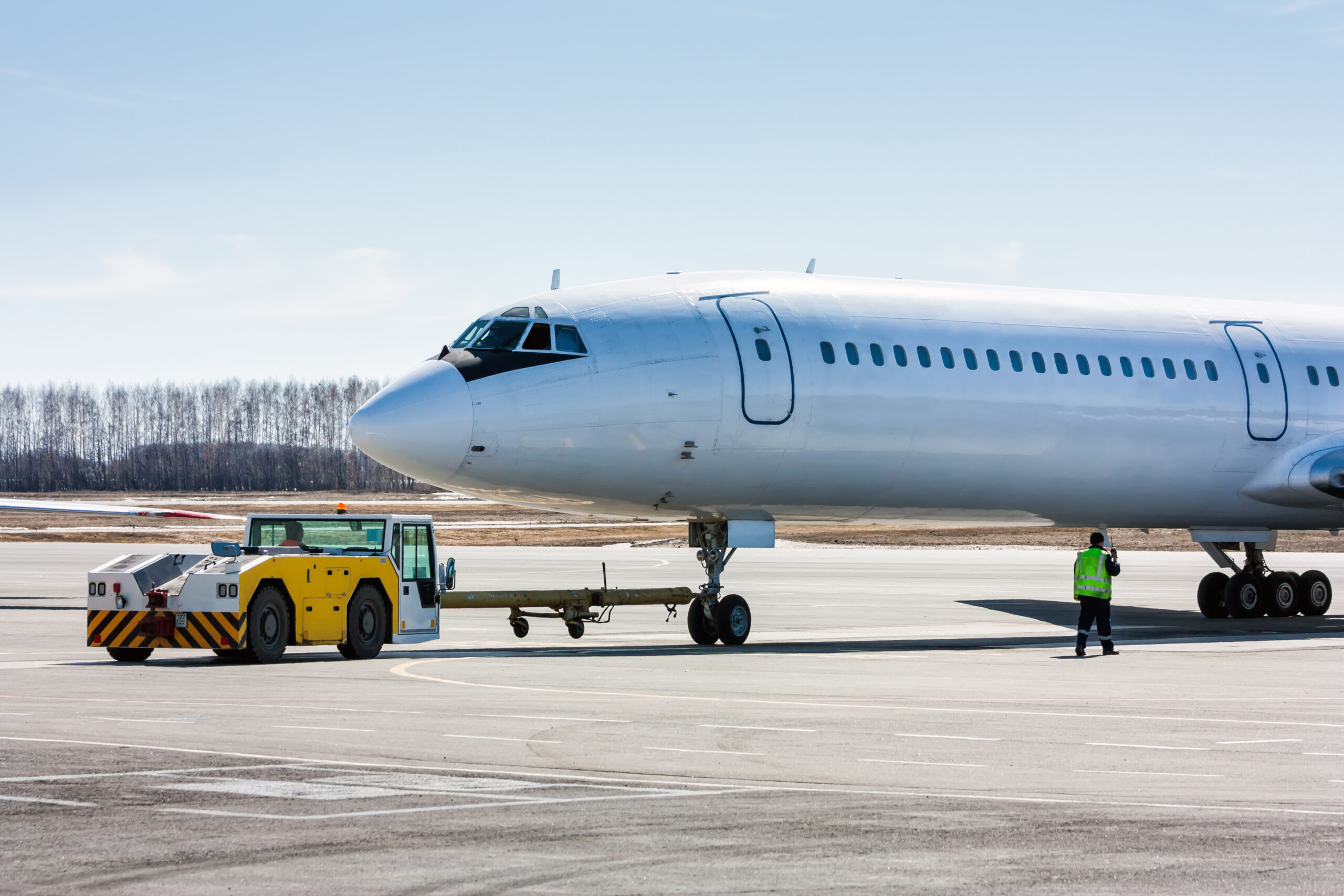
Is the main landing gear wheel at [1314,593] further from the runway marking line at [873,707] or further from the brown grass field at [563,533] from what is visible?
the brown grass field at [563,533]

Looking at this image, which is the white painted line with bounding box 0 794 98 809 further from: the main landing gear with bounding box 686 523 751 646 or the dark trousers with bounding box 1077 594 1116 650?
the dark trousers with bounding box 1077 594 1116 650

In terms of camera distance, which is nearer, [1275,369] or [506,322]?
[506,322]

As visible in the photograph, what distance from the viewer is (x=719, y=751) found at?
11.4 meters

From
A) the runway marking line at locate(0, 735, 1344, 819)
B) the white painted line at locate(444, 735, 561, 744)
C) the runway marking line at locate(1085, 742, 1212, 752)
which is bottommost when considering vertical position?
the runway marking line at locate(1085, 742, 1212, 752)

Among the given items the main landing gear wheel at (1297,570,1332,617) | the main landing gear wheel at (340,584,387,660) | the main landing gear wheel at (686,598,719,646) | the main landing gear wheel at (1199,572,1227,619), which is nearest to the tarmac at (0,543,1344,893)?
the main landing gear wheel at (340,584,387,660)

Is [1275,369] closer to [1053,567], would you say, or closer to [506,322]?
[506,322]

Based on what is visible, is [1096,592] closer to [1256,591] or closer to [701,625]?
[701,625]

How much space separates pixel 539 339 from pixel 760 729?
10057mm

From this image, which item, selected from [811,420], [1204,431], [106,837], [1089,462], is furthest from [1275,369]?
[106,837]

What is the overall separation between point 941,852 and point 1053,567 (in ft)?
143

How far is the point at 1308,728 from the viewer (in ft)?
42.5

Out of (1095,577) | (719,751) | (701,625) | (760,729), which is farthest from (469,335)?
(719,751)

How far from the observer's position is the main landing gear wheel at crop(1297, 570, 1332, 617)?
1199 inches

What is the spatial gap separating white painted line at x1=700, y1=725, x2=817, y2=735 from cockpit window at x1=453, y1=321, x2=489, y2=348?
33.8ft
